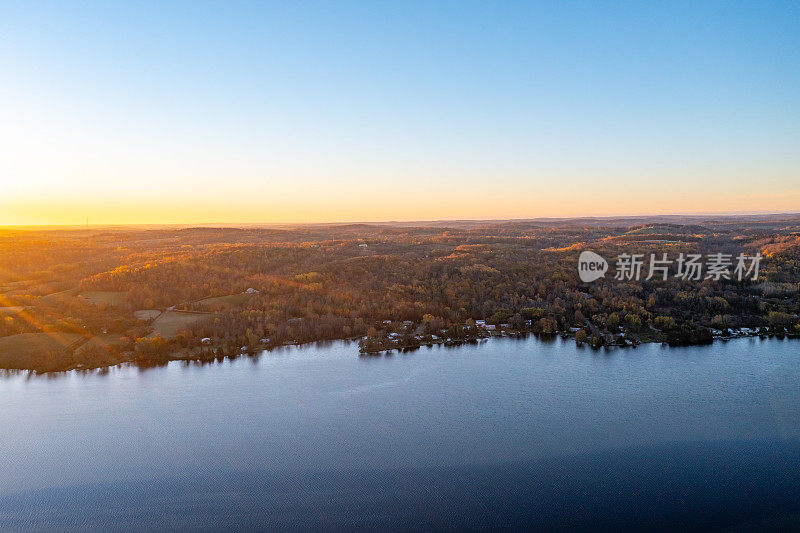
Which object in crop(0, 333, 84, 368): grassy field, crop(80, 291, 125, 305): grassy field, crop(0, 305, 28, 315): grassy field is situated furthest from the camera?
crop(80, 291, 125, 305): grassy field

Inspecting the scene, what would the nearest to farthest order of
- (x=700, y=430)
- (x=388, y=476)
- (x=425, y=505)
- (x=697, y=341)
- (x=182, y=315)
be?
(x=425, y=505) < (x=388, y=476) < (x=700, y=430) < (x=697, y=341) < (x=182, y=315)

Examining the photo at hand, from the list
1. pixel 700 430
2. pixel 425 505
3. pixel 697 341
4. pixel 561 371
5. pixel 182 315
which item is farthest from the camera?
pixel 182 315

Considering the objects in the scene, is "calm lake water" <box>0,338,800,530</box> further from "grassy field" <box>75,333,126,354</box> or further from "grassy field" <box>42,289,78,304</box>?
"grassy field" <box>42,289,78,304</box>

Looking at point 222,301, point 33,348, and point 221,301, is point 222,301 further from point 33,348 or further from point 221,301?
point 33,348

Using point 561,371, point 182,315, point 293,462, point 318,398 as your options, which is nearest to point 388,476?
point 293,462

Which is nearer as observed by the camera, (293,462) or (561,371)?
(293,462)

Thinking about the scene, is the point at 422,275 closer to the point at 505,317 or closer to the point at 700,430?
→ the point at 505,317

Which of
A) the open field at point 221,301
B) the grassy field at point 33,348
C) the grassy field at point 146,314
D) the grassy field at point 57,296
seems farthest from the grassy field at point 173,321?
the grassy field at point 57,296

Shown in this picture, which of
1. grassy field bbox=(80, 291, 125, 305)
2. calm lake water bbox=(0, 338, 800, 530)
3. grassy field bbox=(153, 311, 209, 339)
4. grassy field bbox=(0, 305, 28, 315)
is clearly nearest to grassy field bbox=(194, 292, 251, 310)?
grassy field bbox=(153, 311, 209, 339)
